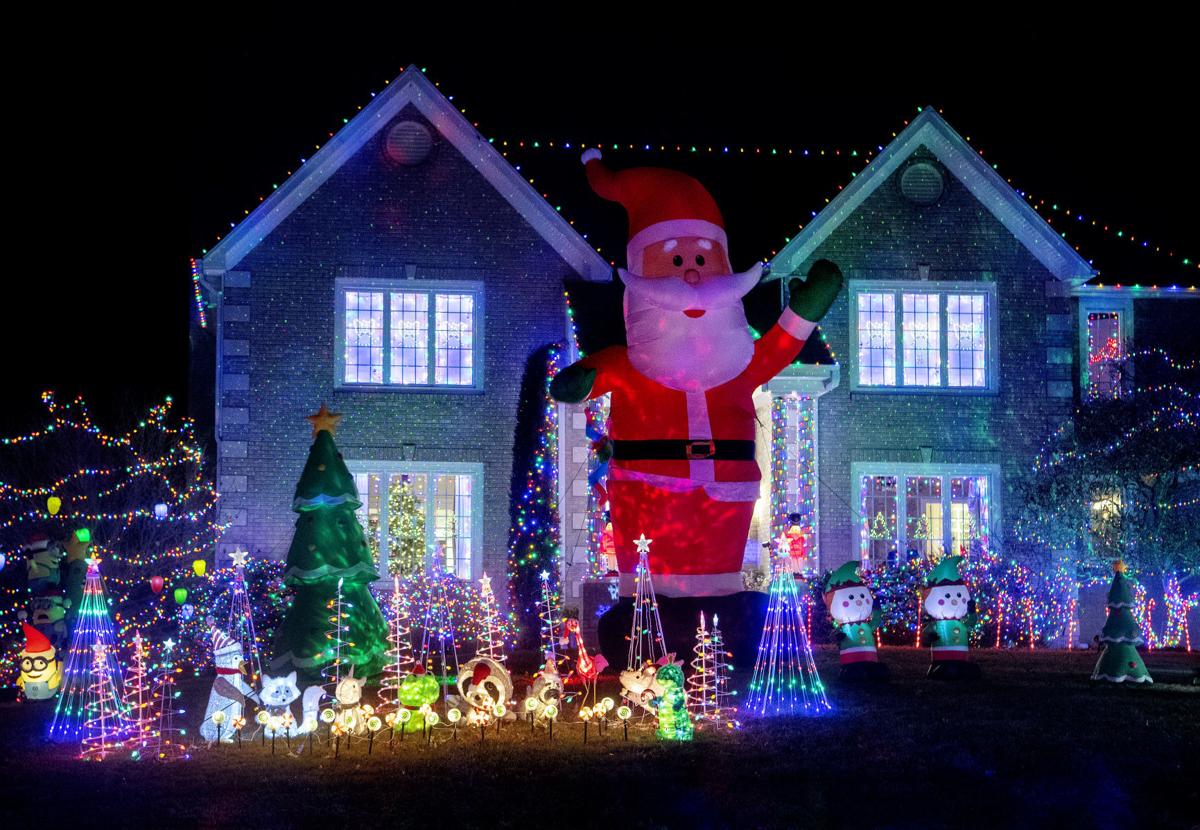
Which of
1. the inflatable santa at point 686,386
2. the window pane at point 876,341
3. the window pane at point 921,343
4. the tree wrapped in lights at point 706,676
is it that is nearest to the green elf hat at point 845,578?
the inflatable santa at point 686,386

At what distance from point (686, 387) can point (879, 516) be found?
359 inches

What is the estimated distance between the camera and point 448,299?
19953mm

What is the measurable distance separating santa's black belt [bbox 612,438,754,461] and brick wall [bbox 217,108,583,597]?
26.2ft

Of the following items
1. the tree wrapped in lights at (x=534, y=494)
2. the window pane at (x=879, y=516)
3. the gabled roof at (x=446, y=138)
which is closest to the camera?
the tree wrapped in lights at (x=534, y=494)

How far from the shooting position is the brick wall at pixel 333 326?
765 inches

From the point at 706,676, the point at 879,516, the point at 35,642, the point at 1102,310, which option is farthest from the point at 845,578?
the point at 1102,310

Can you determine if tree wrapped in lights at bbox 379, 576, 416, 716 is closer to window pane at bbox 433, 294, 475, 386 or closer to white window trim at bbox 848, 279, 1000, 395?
window pane at bbox 433, 294, 475, 386

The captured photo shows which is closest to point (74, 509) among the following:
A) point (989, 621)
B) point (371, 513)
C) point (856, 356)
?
point (371, 513)

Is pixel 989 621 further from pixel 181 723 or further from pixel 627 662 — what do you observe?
pixel 181 723

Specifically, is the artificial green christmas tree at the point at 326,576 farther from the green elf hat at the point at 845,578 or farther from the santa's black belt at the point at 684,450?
the green elf hat at the point at 845,578

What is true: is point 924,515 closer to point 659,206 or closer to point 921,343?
point 921,343

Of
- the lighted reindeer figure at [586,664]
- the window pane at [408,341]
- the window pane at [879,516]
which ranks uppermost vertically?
the window pane at [408,341]

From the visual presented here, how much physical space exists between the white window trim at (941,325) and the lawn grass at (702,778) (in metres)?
8.76

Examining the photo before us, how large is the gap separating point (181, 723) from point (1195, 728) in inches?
327
